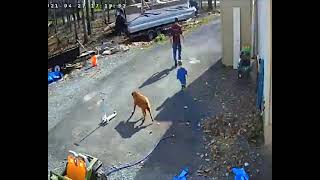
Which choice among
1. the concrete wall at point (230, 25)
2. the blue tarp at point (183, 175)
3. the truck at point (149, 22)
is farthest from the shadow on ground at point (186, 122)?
the truck at point (149, 22)

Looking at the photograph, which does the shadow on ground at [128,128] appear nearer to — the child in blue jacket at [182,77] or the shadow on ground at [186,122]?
the shadow on ground at [186,122]

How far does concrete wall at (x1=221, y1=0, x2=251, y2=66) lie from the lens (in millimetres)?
5750

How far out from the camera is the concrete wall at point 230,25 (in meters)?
5.75

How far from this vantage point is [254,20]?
17.8 feet

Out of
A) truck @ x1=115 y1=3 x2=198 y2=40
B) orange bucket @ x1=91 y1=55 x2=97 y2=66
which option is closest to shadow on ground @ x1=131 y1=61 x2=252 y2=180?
orange bucket @ x1=91 y1=55 x2=97 y2=66

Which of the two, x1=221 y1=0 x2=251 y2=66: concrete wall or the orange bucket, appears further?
the orange bucket

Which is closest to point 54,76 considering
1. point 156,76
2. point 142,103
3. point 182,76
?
point 156,76

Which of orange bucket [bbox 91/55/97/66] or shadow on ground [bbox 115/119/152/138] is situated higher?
orange bucket [bbox 91/55/97/66]

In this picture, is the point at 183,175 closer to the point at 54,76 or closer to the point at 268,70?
the point at 268,70

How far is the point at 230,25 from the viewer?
581 cm

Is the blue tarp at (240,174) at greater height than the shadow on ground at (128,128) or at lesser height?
lesser

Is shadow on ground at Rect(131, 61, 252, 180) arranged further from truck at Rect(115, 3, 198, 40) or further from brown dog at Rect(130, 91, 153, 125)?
truck at Rect(115, 3, 198, 40)
